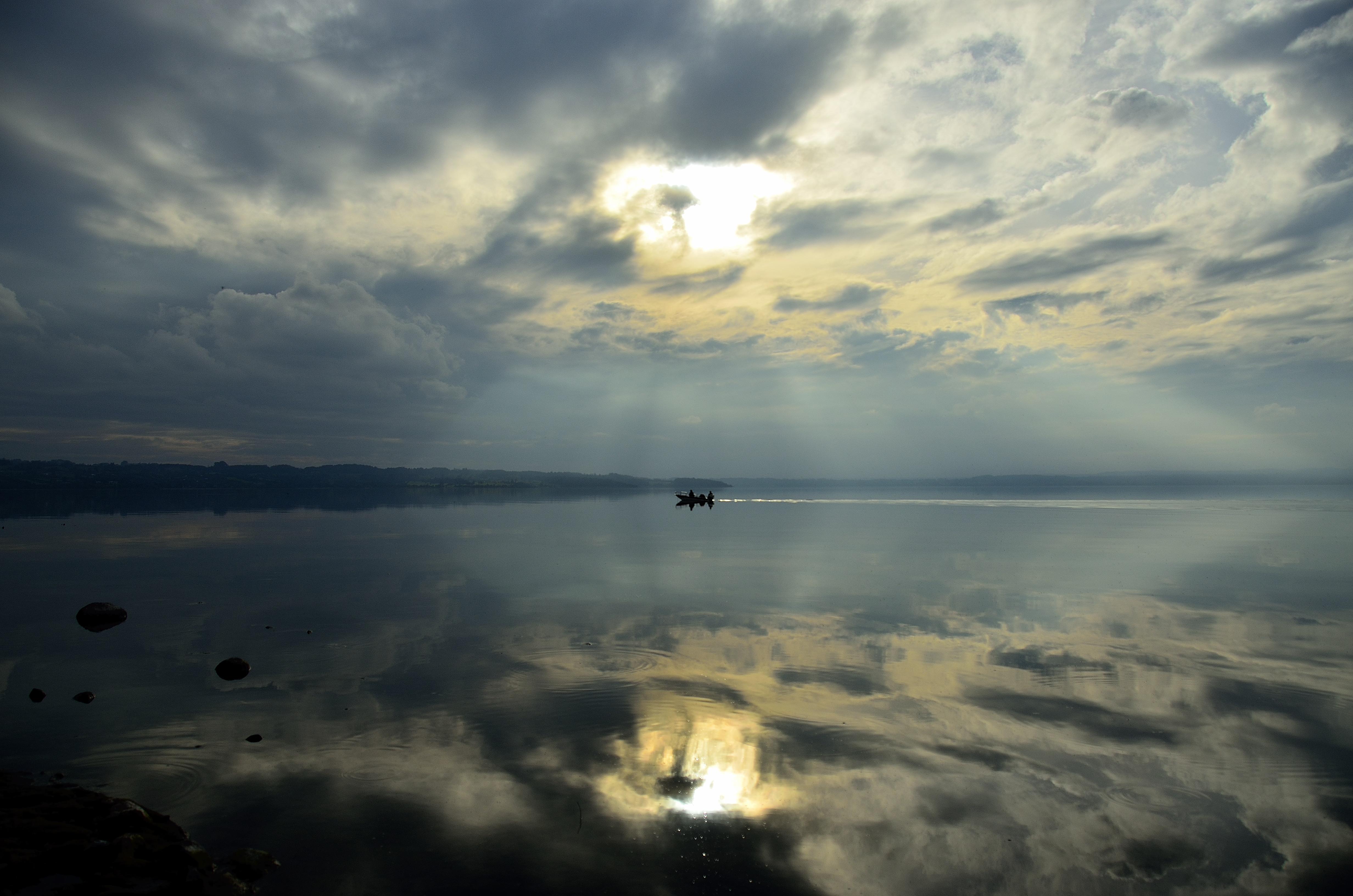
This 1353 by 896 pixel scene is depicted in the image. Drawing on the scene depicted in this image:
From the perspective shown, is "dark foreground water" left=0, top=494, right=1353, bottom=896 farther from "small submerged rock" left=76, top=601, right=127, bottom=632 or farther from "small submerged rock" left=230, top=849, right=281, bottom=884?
"small submerged rock" left=76, top=601, right=127, bottom=632

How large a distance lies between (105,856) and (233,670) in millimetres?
10754

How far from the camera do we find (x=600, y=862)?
9.09 meters

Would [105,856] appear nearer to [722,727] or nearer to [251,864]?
[251,864]

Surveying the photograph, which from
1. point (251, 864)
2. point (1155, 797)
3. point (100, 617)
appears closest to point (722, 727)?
point (1155, 797)

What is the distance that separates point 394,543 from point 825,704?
1780 inches

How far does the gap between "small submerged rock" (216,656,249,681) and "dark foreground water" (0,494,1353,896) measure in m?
0.30

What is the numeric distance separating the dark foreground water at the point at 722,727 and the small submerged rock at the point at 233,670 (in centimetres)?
30

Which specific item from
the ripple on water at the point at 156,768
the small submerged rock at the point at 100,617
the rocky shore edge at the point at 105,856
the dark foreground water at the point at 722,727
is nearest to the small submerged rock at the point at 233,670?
the dark foreground water at the point at 722,727

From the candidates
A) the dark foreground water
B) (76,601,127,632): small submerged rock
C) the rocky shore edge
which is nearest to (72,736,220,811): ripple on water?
the dark foreground water

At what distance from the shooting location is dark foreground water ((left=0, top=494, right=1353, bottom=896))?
9266mm

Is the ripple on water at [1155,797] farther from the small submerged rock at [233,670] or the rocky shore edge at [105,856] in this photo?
the small submerged rock at [233,670]

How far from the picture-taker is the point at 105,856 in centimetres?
821

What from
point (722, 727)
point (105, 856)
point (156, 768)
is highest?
point (105, 856)

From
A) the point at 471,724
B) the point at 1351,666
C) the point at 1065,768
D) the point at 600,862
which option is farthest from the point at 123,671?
the point at 1351,666
